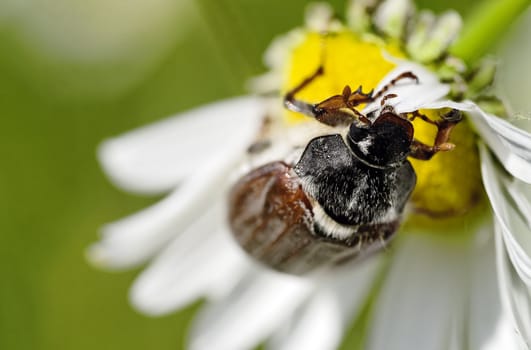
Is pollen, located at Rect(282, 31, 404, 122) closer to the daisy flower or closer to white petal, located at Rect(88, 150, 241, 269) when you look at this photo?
the daisy flower

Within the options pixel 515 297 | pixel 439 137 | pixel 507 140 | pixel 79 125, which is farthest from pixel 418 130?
pixel 79 125

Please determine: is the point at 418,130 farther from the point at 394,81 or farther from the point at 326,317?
the point at 326,317

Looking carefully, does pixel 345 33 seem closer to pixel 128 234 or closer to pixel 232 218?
pixel 232 218

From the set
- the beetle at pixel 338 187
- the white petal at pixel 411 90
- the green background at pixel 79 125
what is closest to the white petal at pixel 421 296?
the beetle at pixel 338 187

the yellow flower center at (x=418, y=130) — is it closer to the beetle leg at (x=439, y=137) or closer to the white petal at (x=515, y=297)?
the beetle leg at (x=439, y=137)

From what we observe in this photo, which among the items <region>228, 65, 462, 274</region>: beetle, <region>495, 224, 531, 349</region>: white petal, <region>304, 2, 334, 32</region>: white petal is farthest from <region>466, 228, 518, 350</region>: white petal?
<region>304, 2, 334, 32</region>: white petal

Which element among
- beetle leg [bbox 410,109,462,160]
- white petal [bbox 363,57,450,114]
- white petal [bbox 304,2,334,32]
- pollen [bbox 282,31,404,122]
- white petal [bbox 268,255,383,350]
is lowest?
white petal [bbox 268,255,383,350]

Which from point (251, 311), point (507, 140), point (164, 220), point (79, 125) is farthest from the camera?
point (79, 125)
